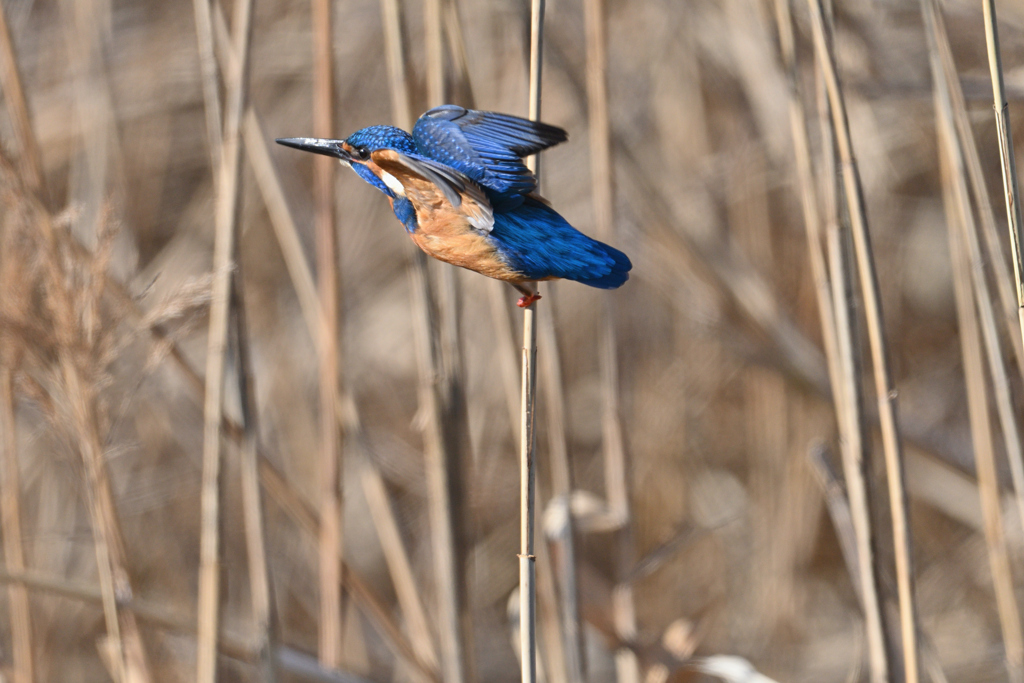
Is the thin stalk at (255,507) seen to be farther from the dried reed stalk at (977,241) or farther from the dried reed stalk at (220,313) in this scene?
the dried reed stalk at (977,241)

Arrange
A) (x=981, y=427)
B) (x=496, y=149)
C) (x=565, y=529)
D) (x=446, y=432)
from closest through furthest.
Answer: (x=496, y=149)
(x=446, y=432)
(x=565, y=529)
(x=981, y=427)

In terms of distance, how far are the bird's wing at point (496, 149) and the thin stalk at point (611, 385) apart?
595mm

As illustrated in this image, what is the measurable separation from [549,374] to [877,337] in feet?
1.77

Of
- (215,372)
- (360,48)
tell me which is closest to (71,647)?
(215,372)

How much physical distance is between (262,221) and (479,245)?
2.28 metres

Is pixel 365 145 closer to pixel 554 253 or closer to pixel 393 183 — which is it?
pixel 393 183

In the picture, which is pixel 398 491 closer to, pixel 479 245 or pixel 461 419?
pixel 461 419

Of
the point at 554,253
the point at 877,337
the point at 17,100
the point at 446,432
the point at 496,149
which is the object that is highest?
the point at 17,100

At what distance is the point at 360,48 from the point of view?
2.73 m

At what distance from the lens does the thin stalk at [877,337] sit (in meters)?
0.99

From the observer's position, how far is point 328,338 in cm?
148

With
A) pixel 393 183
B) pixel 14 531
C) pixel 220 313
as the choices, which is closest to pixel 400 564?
pixel 220 313

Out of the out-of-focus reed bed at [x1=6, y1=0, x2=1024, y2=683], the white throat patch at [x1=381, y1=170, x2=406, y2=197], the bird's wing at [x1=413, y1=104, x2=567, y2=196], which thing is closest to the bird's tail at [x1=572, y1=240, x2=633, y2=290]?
the bird's wing at [x1=413, y1=104, x2=567, y2=196]

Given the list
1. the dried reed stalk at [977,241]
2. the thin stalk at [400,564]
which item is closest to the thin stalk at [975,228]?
the dried reed stalk at [977,241]
